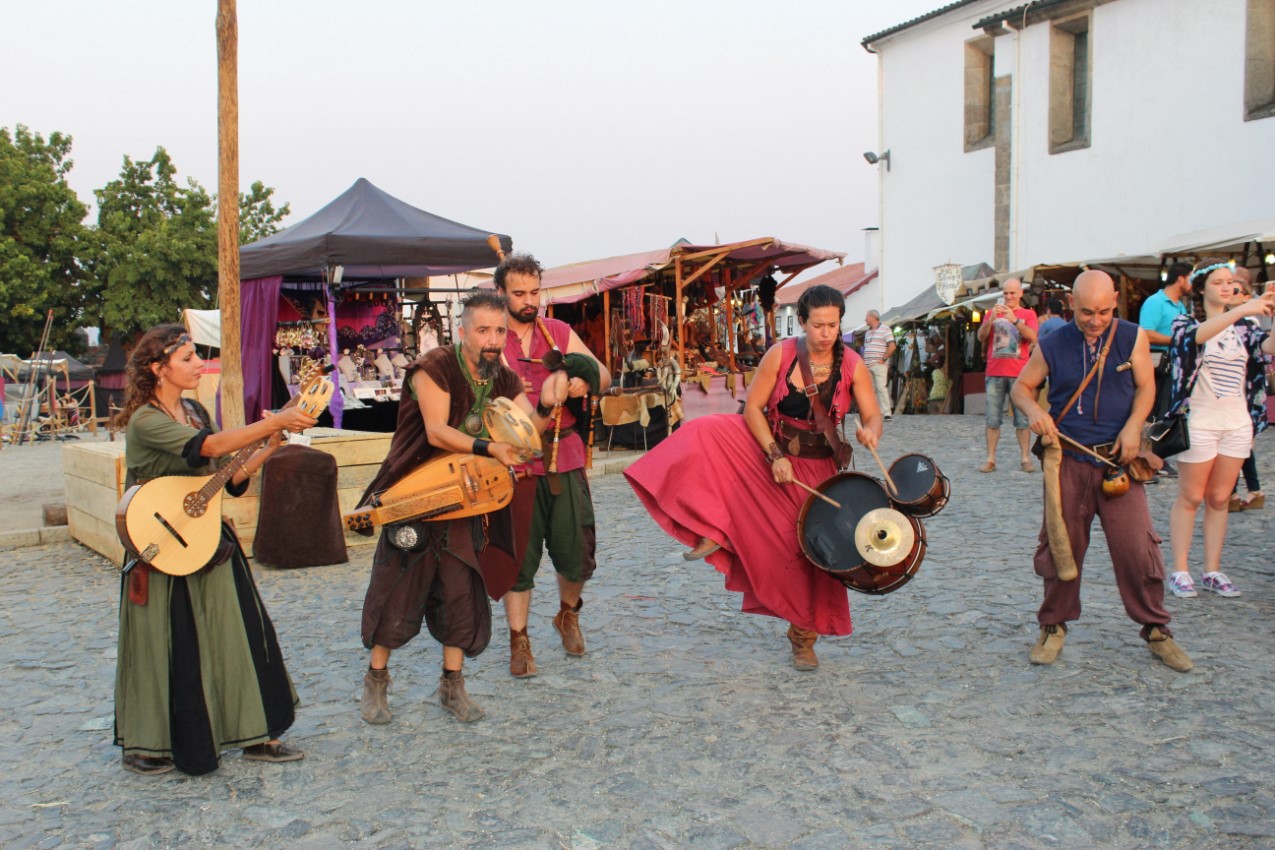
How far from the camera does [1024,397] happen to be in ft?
15.5

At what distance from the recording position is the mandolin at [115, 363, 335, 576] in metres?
3.50

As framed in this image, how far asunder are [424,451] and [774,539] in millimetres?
1683

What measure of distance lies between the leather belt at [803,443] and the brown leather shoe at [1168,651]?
1625mm

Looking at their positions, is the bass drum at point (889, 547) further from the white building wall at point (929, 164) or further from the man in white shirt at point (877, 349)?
the white building wall at point (929, 164)

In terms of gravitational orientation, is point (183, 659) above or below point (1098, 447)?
below

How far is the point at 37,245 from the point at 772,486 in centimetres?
3682

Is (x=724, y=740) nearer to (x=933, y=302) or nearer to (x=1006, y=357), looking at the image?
(x=1006, y=357)

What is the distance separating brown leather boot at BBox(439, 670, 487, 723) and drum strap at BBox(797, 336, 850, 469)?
1951 millimetres

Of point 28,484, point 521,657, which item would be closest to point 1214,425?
point 521,657

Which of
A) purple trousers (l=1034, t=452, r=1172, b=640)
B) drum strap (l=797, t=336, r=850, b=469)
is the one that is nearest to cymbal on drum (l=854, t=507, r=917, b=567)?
drum strap (l=797, t=336, r=850, b=469)

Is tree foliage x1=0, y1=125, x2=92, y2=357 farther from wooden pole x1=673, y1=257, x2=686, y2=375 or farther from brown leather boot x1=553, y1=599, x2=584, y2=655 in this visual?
brown leather boot x1=553, y1=599, x2=584, y2=655

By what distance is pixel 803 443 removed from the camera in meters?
4.82

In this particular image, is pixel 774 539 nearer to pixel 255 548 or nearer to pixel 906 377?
pixel 255 548

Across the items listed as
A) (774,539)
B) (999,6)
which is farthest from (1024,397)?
(999,6)
